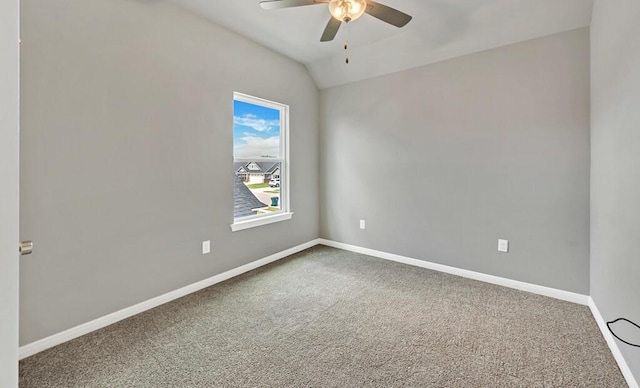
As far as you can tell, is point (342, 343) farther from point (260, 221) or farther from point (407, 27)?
point (407, 27)

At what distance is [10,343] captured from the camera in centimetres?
60

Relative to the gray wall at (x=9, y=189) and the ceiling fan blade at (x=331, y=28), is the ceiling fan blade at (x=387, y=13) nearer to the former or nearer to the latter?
the ceiling fan blade at (x=331, y=28)

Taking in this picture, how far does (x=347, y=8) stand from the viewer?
1.96 meters

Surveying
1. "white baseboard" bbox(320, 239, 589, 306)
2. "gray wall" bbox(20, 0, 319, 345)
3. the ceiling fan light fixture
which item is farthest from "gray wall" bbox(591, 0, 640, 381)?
"gray wall" bbox(20, 0, 319, 345)

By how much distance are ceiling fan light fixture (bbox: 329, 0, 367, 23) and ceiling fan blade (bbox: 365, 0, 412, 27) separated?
0.05 m

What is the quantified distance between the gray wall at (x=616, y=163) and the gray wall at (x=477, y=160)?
0.20 m

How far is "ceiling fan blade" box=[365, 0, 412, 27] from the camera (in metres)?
1.99

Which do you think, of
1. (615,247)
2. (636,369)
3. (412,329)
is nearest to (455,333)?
(412,329)

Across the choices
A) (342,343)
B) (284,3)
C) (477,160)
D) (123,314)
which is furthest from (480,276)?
(123,314)

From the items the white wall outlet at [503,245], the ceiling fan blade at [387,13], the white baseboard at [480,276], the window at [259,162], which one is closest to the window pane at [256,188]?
the window at [259,162]

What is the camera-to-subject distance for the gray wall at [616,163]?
4.92 feet

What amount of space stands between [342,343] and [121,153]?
2125 millimetres

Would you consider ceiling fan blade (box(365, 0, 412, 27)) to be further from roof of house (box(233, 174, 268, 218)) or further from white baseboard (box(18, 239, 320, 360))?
white baseboard (box(18, 239, 320, 360))

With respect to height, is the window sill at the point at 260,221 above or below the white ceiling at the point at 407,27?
below
